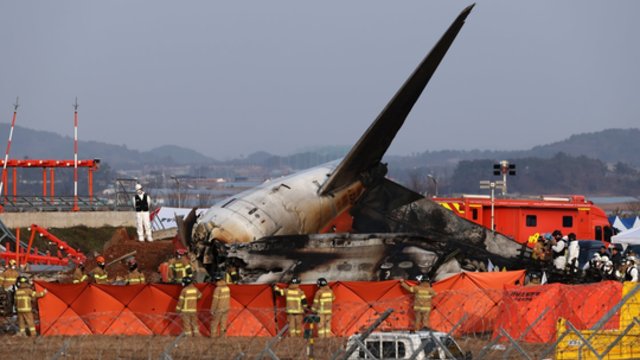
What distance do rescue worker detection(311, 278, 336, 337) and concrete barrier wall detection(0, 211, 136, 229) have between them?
38.5m

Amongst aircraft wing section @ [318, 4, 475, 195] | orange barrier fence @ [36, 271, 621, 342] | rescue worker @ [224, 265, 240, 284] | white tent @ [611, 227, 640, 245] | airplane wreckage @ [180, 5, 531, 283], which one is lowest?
white tent @ [611, 227, 640, 245]

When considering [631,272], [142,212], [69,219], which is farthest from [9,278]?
[69,219]

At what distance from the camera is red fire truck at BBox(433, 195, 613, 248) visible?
57156 millimetres

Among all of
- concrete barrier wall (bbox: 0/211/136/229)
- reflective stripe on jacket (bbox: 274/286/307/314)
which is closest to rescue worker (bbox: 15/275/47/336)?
reflective stripe on jacket (bbox: 274/286/307/314)

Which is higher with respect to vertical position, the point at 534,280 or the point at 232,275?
the point at 232,275

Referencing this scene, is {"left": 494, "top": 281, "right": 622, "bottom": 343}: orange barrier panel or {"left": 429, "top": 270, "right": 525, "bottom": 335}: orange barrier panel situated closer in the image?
{"left": 494, "top": 281, "right": 622, "bottom": 343}: orange barrier panel

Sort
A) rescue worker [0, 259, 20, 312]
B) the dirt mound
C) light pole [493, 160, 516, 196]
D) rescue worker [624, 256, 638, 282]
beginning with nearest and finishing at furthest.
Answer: rescue worker [0, 259, 20, 312], rescue worker [624, 256, 638, 282], the dirt mound, light pole [493, 160, 516, 196]

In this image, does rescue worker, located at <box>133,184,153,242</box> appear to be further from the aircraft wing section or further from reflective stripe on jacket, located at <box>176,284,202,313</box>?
reflective stripe on jacket, located at <box>176,284,202,313</box>

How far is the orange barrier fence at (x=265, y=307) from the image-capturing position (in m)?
28.4

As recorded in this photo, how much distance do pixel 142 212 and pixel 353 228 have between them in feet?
25.8

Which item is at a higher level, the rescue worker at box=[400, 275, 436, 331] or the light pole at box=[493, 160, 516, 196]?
the light pole at box=[493, 160, 516, 196]

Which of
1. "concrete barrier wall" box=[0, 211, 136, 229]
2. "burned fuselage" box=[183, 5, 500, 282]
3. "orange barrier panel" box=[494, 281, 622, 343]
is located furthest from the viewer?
"concrete barrier wall" box=[0, 211, 136, 229]

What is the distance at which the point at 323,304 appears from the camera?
28.4 meters

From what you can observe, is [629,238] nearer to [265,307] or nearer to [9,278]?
[265,307]
